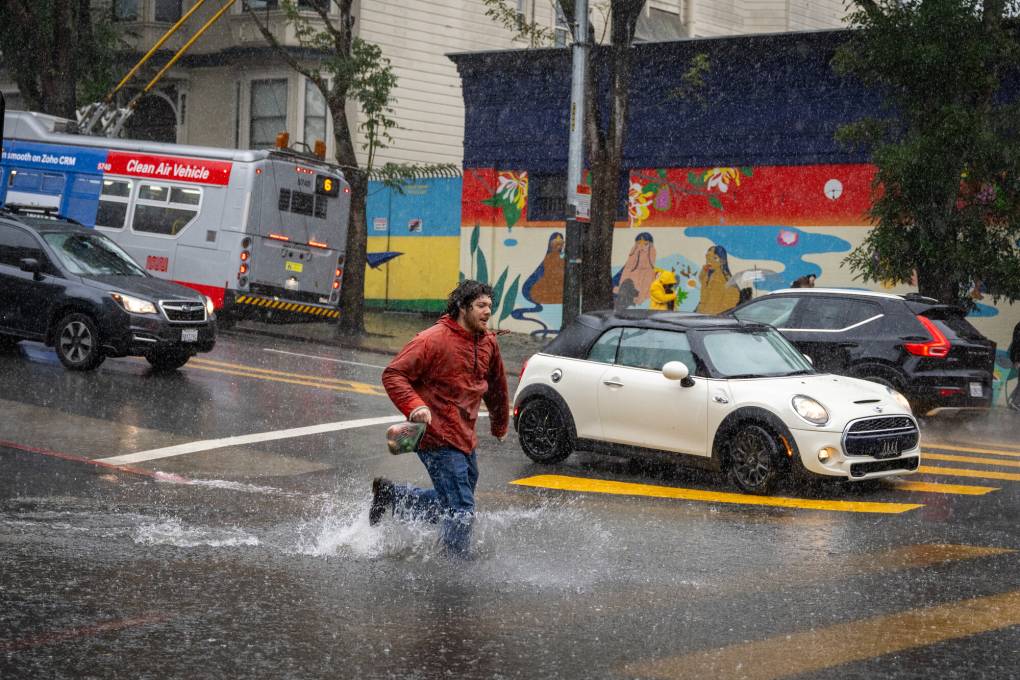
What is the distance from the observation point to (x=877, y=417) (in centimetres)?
1123

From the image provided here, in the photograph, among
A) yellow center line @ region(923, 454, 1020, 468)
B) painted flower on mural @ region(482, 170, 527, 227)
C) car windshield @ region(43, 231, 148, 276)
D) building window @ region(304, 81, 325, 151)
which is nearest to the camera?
yellow center line @ region(923, 454, 1020, 468)

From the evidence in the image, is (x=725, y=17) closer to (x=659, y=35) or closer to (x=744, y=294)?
(x=659, y=35)

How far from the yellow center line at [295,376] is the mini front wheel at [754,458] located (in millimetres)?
6532

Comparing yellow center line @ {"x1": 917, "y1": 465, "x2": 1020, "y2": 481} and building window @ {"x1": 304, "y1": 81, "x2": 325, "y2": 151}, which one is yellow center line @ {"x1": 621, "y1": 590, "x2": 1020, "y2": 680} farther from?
building window @ {"x1": 304, "y1": 81, "x2": 325, "y2": 151}

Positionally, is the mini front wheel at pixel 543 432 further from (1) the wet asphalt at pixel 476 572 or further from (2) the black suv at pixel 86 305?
(2) the black suv at pixel 86 305

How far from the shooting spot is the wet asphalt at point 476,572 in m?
6.26

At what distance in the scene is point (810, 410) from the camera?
36.6ft

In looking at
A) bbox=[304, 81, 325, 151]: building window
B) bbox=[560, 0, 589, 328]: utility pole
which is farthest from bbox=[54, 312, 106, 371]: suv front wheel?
bbox=[304, 81, 325, 151]: building window

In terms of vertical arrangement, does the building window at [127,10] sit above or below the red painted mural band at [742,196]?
above

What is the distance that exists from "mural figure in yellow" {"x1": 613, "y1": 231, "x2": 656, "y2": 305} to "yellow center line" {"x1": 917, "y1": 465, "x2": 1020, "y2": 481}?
45.0ft

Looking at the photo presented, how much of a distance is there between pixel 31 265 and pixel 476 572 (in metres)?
10.7

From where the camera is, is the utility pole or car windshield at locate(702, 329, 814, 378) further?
the utility pole

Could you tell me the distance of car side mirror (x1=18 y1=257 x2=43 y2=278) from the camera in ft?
55.0

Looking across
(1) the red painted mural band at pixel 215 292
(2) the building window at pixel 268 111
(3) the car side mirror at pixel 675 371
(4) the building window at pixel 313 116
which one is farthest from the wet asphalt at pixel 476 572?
(2) the building window at pixel 268 111
